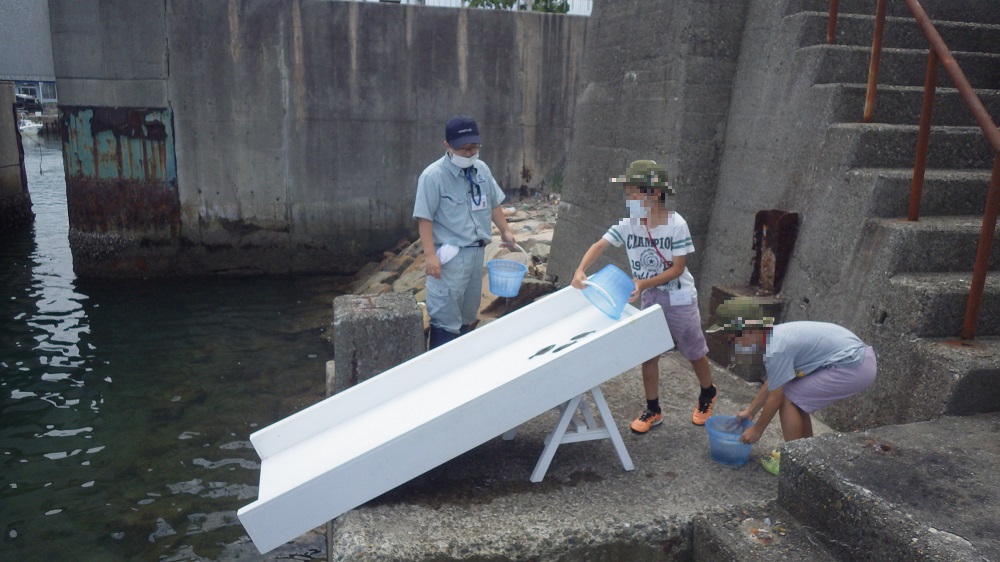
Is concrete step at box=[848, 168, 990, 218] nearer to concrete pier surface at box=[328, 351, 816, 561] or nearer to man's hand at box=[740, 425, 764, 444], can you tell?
concrete pier surface at box=[328, 351, 816, 561]

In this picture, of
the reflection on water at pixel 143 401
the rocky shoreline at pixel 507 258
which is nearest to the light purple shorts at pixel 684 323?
the reflection on water at pixel 143 401

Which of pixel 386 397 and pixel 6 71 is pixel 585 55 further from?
pixel 6 71

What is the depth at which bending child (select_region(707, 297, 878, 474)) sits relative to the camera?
3.42 metres

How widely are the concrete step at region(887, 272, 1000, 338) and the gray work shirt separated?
249cm

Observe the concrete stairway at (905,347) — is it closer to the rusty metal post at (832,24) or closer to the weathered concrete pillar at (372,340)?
the rusty metal post at (832,24)

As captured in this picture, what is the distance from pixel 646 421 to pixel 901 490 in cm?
159

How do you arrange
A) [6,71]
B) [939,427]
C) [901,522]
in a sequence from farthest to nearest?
[6,71]
[939,427]
[901,522]

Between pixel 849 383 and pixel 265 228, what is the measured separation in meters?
10.6

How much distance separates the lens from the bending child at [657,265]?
12.7ft

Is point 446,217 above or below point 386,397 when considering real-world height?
above

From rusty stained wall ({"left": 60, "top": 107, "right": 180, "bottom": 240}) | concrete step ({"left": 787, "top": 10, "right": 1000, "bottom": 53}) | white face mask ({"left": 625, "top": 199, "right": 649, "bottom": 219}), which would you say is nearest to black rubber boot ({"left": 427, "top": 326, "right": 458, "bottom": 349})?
white face mask ({"left": 625, "top": 199, "right": 649, "bottom": 219})

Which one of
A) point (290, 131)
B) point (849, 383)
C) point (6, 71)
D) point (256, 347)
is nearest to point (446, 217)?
point (849, 383)

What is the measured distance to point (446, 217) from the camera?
4.69 metres

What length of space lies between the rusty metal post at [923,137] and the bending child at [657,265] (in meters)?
1.30
